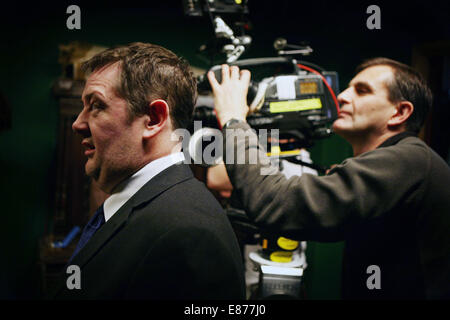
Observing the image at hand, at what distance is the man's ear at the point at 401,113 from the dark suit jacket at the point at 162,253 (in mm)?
787

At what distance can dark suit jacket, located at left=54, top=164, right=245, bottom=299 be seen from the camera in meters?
0.63

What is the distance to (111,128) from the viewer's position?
82 centimetres

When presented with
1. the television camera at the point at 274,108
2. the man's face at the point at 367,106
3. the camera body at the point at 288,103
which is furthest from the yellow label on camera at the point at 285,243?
the man's face at the point at 367,106

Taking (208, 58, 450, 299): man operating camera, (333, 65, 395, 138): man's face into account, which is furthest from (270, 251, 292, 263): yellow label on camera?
(333, 65, 395, 138): man's face

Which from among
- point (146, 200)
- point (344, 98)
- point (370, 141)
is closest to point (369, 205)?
point (370, 141)

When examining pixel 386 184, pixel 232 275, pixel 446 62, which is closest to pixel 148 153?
pixel 232 275

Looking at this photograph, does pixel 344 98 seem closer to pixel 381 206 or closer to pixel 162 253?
pixel 381 206

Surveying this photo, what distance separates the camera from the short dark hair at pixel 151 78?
2.72ft

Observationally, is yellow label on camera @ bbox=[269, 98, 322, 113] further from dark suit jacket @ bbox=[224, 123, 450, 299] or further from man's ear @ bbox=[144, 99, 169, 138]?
man's ear @ bbox=[144, 99, 169, 138]

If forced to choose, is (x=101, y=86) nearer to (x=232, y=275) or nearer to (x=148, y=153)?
(x=148, y=153)

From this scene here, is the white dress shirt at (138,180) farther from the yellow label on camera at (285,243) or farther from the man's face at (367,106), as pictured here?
the man's face at (367,106)

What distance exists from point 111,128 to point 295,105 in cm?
66

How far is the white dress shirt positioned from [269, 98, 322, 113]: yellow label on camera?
1.49 ft

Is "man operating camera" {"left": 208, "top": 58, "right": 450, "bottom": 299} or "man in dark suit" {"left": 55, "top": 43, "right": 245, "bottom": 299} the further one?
"man operating camera" {"left": 208, "top": 58, "right": 450, "bottom": 299}
